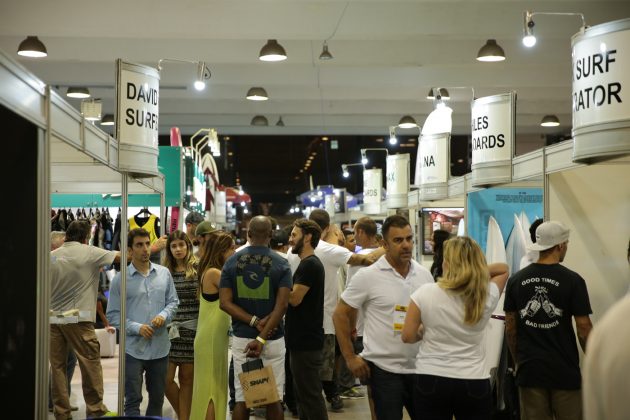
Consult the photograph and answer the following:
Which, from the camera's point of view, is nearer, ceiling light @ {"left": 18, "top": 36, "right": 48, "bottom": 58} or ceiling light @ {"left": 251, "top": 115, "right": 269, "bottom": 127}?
ceiling light @ {"left": 18, "top": 36, "right": 48, "bottom": 58}

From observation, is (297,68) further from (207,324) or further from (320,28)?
(207,324)

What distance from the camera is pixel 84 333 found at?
21.3 ft

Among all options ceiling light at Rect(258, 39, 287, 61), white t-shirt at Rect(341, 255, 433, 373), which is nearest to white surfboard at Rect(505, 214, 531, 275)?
white t-shirt at Rect(341, 255, 433, 373)

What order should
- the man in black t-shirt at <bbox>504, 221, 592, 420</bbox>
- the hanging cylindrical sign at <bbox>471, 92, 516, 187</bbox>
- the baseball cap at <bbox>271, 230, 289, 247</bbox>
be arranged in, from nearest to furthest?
the man in black t-shirt at <bbox>504, 221, 592, 420</bbox> < the hanging cylindrical sign at <bbox>471, 92, 516, 187</bbox> < the baseball cap at <bbox>271, 230, 289, 247</bbox>

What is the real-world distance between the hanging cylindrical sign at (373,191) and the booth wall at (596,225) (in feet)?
28.3

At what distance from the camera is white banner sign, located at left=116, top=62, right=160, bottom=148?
583 centimetres

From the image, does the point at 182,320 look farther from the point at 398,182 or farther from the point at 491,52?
the point at 491,52

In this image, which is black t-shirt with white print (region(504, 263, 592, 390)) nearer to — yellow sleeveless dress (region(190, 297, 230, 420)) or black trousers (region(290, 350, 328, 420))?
black trousers (region(290, 350, 328, 420))

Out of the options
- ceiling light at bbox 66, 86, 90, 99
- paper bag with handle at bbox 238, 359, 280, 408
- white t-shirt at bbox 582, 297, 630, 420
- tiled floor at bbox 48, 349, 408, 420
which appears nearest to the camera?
white t-shirt at bbox 582, 297, 630, 420

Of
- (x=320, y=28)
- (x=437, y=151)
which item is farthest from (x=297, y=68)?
(x=437, y=151)

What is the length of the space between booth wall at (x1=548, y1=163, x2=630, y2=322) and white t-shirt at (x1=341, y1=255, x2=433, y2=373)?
56.4 inches

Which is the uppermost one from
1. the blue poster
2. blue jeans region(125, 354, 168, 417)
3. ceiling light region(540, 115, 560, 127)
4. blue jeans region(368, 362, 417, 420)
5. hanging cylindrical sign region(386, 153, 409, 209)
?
ceiling light region(540, 115, 560, 127)

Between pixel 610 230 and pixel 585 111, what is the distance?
139cm

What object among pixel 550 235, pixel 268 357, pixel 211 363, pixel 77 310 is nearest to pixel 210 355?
pixel 211 363
